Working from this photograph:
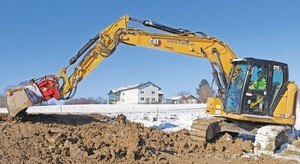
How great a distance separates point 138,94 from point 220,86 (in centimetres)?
6815

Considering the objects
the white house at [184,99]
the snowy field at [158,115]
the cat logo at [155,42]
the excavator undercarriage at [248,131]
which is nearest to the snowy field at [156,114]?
the snowy field at [158,115]

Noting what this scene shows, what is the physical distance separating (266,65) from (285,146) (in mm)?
2611

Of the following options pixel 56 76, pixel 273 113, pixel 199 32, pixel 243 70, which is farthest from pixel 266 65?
pixel 56 76

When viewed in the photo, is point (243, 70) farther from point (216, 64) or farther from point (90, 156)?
point (90, 156)

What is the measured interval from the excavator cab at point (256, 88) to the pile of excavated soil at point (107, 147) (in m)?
1.11

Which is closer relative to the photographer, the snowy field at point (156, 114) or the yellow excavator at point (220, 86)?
the yellow excavator at point (220, 86)

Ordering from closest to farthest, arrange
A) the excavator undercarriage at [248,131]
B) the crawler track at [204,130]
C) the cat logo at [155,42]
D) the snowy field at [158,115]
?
the excavator undercarriage at [248,131], the crawler track at [204,130], the cat logo at [155,42], the snowy field at [158,115]

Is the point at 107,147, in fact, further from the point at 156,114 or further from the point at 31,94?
the point at 156,114

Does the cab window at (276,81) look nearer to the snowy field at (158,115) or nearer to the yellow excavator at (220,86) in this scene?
the yellow excavator at (220,86)

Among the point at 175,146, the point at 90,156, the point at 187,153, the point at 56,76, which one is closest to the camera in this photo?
the point at 90,156

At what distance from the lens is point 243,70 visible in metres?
11.9

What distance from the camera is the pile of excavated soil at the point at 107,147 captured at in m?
7.54

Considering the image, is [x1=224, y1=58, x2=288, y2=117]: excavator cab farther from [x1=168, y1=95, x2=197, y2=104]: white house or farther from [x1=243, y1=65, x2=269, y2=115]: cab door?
[x1=168, y1=95, x2=197, y2=104]: white house

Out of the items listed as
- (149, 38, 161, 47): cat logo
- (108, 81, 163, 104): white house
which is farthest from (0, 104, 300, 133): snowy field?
Result: (108, 81, 163, 104): white house
